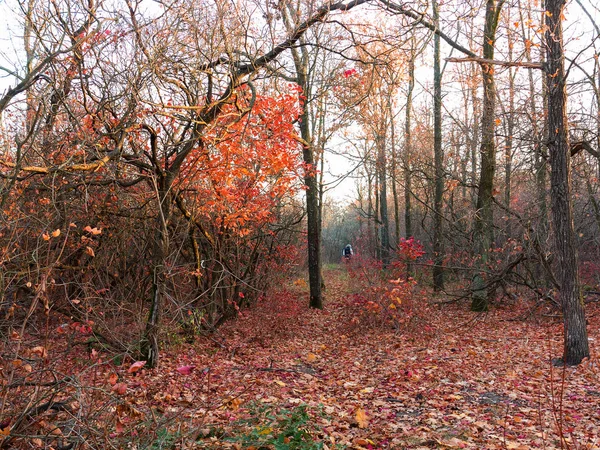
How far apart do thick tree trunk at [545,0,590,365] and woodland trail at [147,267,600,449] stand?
41 cm

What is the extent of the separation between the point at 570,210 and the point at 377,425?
421cm

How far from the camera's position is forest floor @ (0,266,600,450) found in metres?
4.01

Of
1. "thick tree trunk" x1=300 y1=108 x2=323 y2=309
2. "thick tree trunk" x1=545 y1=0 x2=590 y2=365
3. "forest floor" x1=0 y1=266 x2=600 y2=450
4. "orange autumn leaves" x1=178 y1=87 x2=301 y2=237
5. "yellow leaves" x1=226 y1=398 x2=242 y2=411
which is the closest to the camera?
"forest floor" x1=0 y1=266 x2=600 y2=450

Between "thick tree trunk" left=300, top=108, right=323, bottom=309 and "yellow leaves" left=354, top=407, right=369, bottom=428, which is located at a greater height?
"thick tree trunk" left=300, top=108, right=323, bottom=309

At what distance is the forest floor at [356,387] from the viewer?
4.01m

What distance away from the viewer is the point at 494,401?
5.63 meters

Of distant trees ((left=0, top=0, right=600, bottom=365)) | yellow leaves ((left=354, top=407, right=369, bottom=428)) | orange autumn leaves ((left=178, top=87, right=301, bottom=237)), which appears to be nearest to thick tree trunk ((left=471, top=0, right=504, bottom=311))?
distant trees ((left=0, top=0, right=600, bottom=365))

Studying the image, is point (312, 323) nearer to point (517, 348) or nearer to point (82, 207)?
point (517, 348)

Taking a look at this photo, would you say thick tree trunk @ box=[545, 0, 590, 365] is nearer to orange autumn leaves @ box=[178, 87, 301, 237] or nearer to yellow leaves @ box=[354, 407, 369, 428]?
yellow leaves @ box=[354, 407, 369, 428]

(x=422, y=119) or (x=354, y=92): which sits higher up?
(x=422, y=119)

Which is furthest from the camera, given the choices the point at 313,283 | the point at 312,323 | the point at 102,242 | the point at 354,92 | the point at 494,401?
the point at 354,92

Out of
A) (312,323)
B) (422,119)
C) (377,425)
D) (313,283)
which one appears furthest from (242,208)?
(422,119)

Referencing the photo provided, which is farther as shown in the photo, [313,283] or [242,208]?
[313,283]

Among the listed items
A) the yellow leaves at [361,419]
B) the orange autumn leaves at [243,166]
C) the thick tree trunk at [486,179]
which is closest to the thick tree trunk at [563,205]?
the yellow leaves at [361,419]
